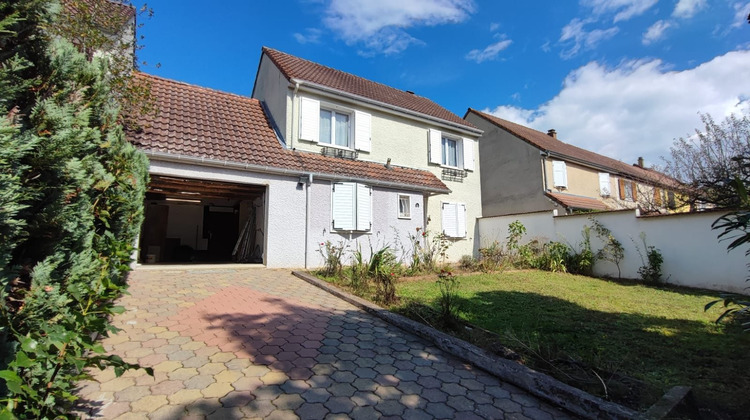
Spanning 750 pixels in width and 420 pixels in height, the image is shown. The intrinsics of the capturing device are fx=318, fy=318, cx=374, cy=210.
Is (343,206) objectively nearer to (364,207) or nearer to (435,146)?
(364,207)

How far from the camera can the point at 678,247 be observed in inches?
355

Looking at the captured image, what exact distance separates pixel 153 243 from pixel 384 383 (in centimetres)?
1303

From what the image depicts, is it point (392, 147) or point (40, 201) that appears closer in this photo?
point (40, 201)

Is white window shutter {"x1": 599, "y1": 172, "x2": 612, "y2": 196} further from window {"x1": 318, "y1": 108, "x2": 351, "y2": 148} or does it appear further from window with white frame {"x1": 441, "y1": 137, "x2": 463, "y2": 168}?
window {"x1": 318, "y1": 108, "x2": 351, "y2": 148}

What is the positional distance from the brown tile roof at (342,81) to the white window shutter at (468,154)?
Result: 0.71 m

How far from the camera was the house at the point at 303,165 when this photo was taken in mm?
8500

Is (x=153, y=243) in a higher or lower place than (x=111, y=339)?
higher

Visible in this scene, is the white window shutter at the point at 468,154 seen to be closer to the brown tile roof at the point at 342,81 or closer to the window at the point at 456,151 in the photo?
the window at the point at 456,151

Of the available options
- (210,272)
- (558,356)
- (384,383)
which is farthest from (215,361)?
(210,272)

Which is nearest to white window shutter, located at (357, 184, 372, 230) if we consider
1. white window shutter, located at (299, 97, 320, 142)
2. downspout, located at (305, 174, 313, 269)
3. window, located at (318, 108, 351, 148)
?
downspout, located at (305, 174, 313, 269)

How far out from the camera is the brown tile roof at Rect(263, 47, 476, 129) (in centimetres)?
1126

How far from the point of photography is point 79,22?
19.5ft

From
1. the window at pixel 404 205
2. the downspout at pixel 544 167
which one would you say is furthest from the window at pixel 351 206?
the downspout at pixel 544 167

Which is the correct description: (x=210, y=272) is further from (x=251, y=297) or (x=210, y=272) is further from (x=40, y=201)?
(x=40, y=201)
